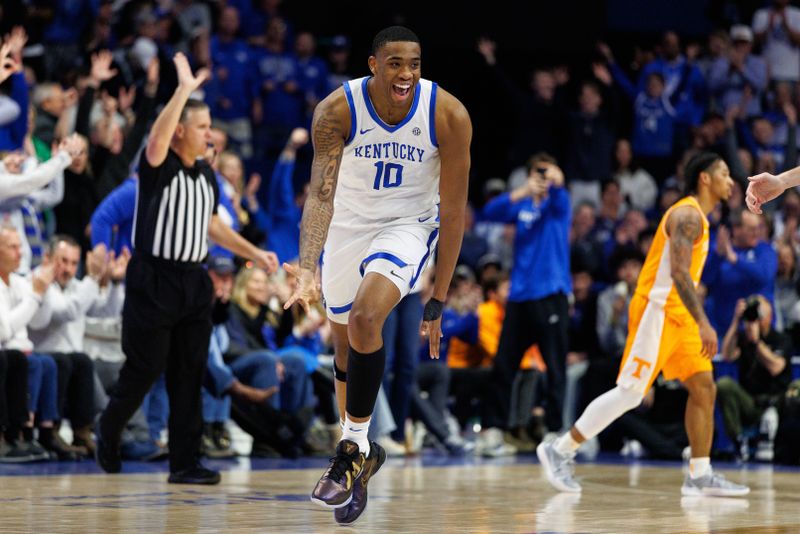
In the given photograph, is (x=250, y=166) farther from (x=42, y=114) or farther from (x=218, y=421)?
(x=218, y=421)

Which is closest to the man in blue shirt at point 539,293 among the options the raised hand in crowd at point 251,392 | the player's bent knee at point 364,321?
the raised hand in crowd at point 251,392

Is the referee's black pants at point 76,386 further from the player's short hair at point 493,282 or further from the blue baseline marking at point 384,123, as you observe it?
the player's short hair at point 493,282

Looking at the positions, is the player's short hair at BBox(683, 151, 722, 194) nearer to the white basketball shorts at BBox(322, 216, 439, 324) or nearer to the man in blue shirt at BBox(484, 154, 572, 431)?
the white basketball shorts at BBox(322, 216, 439, 324)

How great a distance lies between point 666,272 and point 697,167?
2.43 ft

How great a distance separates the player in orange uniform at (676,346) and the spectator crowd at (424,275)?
248 centimetres

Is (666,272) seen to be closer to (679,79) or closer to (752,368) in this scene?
(752,368)

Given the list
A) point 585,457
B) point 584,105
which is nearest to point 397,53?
point 585,457

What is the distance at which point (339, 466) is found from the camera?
5.93 m

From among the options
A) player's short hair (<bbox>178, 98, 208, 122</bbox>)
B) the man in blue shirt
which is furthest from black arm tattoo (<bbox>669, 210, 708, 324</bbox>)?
the man in blue shirt

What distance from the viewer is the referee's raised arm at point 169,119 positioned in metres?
7.67

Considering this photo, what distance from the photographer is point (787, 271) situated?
1356 cm

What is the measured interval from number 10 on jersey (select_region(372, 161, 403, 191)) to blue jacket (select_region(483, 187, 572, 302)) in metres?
5.69

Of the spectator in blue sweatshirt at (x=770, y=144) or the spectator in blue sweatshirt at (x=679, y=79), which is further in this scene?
the spectator in blue sweatshirt at (x=679, y=79)

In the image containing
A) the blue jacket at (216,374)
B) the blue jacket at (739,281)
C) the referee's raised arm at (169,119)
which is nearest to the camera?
the referee's raised arm at (169,119)
